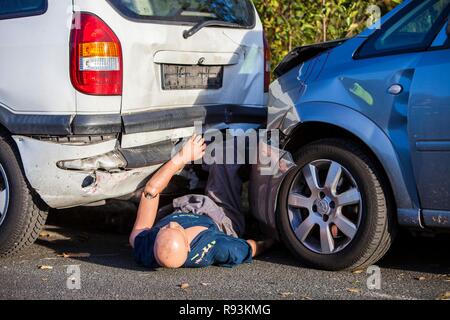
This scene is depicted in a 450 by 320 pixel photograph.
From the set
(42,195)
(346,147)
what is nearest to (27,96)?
(42,195)

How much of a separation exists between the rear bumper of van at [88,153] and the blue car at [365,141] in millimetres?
784

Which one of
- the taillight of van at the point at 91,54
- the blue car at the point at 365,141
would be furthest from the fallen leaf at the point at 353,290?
the taillight of van at the point at 91,54

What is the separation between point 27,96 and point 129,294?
4.91 feet

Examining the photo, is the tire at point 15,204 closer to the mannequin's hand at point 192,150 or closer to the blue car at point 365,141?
the mannequin's hand at point 192,150

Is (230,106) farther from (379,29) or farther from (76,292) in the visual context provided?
(76,292)

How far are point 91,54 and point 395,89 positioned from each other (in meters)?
1.85

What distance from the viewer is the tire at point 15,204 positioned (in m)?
5.48

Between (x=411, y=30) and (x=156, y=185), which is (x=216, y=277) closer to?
(x=156, y=185)

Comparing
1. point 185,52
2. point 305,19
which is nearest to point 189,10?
point 185,52

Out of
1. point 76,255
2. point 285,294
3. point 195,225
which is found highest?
point 195,225

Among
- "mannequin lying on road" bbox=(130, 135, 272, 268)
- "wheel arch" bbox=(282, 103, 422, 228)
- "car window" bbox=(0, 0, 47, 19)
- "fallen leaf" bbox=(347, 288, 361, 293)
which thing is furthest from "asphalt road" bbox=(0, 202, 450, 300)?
"car window" bbox=(0, 0, 47, 19)

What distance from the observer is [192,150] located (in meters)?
5.58

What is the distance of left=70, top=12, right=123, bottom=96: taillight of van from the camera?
5250 mm

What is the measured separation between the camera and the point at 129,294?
15.6ft
